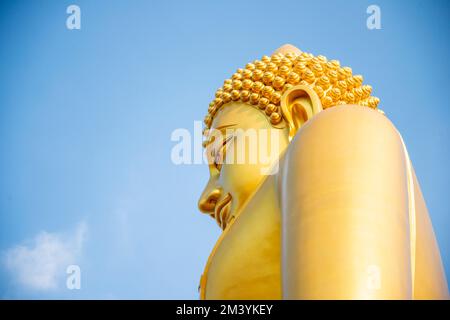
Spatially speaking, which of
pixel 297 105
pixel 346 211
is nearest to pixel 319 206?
pixel 346 211

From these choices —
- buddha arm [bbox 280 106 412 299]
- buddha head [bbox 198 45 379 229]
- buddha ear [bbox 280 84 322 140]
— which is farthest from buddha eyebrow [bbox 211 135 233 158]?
buddha arm [bbox 280 106 412 299]

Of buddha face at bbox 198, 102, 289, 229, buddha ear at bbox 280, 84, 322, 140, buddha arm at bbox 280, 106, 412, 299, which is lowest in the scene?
buddha arm at bbox 280, 106, 412, 299

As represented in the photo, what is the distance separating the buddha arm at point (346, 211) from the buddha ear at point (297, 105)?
89cm

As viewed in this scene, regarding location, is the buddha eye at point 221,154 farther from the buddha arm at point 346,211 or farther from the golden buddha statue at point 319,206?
the buddha arm at point 346,211

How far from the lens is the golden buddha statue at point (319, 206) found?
366 cm

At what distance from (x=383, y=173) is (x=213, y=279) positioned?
134 cm

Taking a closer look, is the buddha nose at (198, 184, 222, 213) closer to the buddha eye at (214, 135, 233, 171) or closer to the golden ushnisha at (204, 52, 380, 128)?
the buddha eye at (214, 135, 233, 171)

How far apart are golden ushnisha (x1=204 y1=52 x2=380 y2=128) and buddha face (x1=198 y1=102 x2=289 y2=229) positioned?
0.26 feet

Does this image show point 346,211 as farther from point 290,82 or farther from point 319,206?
point 290,82

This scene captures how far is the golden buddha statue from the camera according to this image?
3656 mm

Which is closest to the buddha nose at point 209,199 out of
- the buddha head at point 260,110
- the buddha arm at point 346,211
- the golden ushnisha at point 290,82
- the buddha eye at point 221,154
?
the buddha head at point 260,110

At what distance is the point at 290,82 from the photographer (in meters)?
5.68
